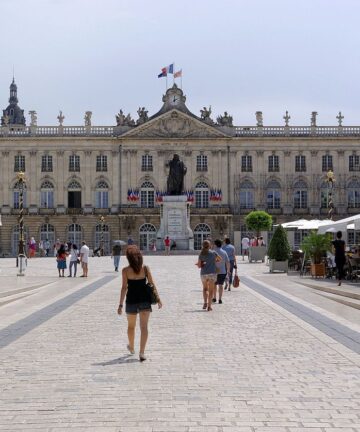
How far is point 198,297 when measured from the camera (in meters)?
20.9

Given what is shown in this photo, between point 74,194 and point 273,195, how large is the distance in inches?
710

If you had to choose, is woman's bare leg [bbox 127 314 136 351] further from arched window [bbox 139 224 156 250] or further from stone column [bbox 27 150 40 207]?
stone column [bbox 27 150 40 207]

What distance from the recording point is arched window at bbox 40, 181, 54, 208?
7256 centimetres

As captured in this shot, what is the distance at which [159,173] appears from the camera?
72.8 meters

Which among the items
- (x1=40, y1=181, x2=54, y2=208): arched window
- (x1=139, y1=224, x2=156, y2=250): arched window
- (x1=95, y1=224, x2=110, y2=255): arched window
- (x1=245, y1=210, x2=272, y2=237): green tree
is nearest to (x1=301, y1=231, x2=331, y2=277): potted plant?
(x1=245, y1=210, x2=272, y2=237): green tree

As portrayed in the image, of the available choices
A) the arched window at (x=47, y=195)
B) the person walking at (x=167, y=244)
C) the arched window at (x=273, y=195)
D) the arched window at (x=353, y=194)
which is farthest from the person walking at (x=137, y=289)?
the arched window at (x=353, y=194)

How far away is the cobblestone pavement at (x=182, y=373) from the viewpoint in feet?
23.8

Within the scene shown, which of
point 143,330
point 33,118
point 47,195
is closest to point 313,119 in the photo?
point 47,195

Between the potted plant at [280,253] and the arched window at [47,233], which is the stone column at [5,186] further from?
the potted plant at [280,253]

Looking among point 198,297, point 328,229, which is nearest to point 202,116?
point 328,229

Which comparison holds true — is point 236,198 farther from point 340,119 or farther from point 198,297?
point 198,297

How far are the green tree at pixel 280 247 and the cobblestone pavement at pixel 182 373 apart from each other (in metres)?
16.7

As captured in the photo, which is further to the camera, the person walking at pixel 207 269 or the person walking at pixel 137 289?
the person walking at pixel 207 269

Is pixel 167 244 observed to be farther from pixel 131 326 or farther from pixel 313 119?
pixel 131 326
